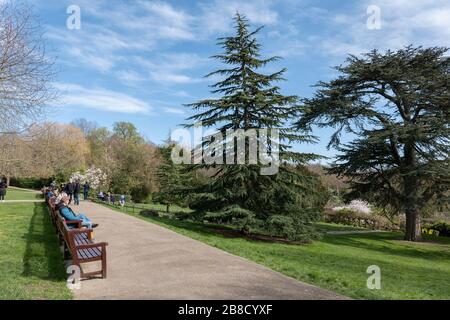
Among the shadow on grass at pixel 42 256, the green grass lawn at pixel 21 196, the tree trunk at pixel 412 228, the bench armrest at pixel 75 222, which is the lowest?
the tree trunk at pixel 412 228

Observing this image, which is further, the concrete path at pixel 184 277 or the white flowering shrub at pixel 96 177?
the white flowering shrub at pixel 96 177

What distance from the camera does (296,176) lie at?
19016 millimetres

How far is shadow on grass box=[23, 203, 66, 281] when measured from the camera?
728 cm

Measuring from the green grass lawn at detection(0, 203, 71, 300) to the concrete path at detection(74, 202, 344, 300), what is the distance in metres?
0.52

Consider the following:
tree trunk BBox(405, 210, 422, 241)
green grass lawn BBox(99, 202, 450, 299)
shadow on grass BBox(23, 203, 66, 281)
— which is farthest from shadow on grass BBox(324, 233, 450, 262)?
shadow on grass BBox(23, 203, 66, 281)

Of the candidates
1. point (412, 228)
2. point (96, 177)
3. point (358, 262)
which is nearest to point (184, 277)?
point (358, 262)

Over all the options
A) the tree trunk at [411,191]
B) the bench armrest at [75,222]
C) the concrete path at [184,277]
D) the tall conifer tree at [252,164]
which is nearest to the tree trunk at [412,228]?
the tree trunk at [411,191]

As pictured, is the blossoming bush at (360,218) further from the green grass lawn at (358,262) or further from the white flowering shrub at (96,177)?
the white flowering shrub at (96,177)

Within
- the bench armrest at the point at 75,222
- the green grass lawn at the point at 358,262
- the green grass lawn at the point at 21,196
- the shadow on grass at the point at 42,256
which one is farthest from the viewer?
the green grass lawn at the point at 21,196

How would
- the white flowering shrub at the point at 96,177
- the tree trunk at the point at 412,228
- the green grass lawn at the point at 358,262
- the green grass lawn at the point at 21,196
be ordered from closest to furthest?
the green grass lawn at the point at 358,262
the tree trunk at the point at 412,228
the green grass lawn at the point at 21,196
the white flowering shrub at the point at 96,177

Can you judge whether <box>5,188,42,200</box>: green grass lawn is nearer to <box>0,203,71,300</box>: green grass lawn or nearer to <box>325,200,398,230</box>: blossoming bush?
<box>0,203,71,300</box>: green grass lawn

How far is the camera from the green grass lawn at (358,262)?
809cm

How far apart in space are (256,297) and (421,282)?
8.05 meters
